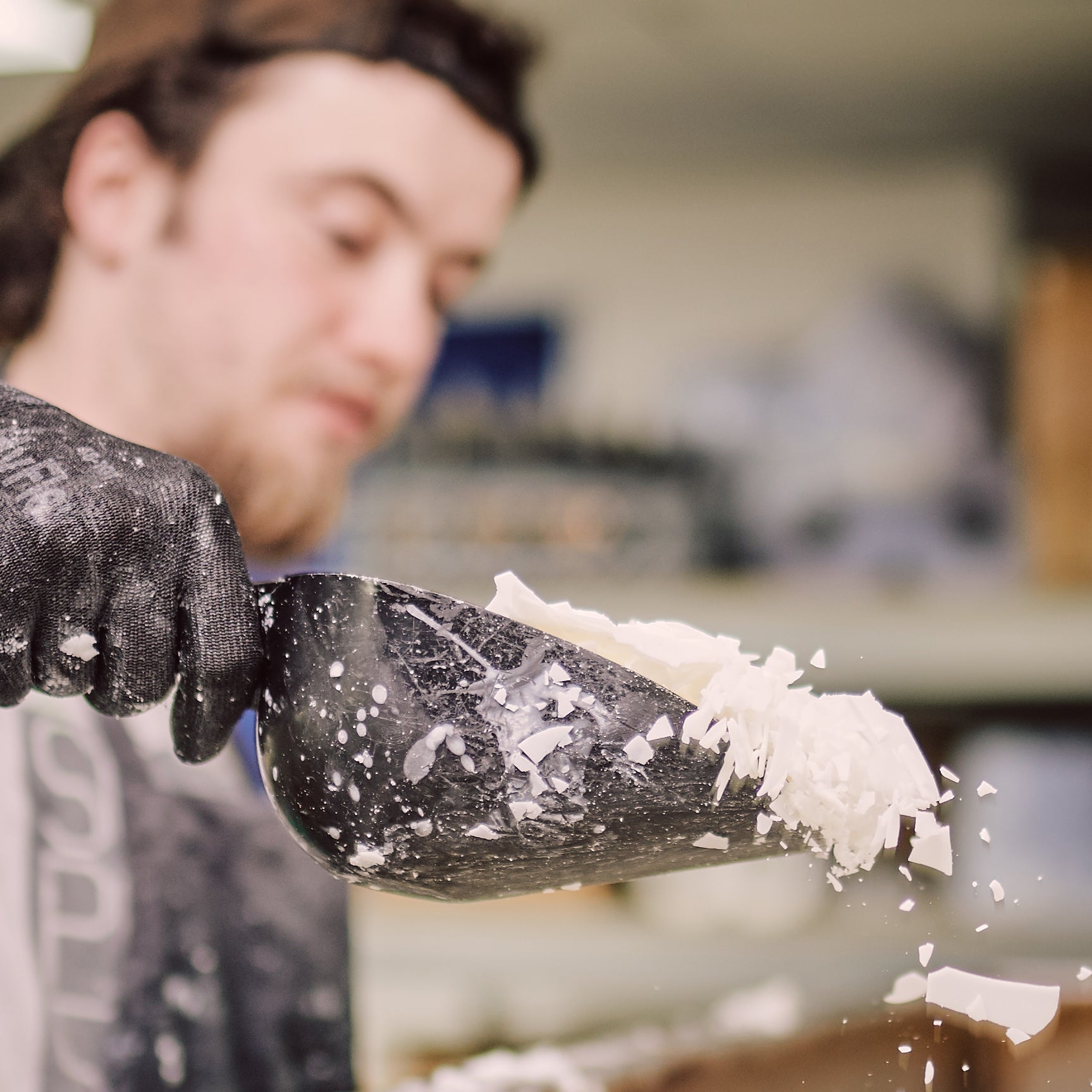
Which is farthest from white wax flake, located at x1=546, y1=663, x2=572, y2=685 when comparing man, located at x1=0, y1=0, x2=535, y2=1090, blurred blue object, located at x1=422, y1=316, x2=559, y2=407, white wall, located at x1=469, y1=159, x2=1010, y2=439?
blurred blue object, located at x1=422, y1=316, x2=559, y2=407

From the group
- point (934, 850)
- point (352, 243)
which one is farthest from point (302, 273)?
point (934, 850)

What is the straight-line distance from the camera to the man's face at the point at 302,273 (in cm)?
71

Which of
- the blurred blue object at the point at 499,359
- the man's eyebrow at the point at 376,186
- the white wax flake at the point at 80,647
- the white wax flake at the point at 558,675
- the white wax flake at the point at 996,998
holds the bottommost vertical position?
the white wax flake at the point at 996,998

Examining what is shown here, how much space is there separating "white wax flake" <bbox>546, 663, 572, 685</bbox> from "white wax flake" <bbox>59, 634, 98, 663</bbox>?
148mm

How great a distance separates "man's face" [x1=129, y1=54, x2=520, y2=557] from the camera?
711 millimetres

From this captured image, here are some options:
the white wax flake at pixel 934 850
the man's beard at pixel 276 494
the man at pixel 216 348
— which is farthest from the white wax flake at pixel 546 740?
the man's beard at pixel 276 494

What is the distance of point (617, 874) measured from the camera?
0.36 meters

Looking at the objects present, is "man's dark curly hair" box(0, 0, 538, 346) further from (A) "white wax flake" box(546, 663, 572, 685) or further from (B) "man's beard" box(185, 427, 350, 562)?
(A) "white wax flake" box(546, 663, 572, 685)

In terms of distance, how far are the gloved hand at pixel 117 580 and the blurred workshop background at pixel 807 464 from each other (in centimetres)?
86

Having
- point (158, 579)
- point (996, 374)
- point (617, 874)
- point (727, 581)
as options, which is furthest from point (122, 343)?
point (996, 374)

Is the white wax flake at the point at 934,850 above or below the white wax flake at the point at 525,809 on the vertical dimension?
below

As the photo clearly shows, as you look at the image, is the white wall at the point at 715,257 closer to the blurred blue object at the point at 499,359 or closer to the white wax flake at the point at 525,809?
the blurred blue object at the point at 499,359

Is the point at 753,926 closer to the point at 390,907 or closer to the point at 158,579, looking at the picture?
the point at 390,907

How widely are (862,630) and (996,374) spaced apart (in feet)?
1.35
